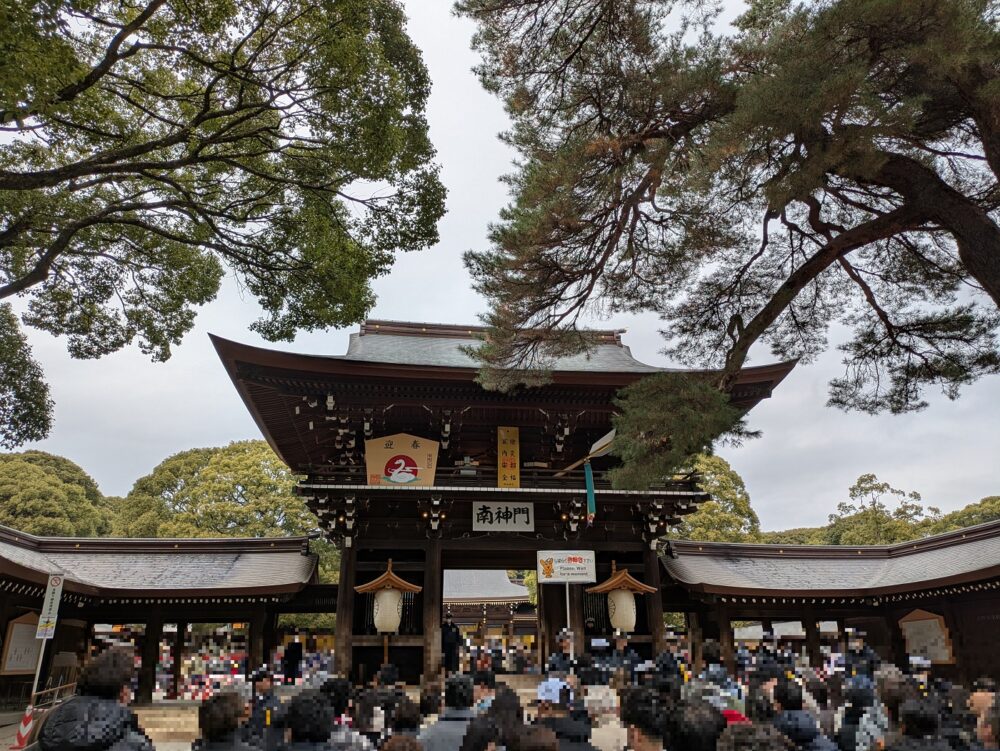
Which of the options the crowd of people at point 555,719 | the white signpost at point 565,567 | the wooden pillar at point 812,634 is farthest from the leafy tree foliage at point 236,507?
the crowd of people at point 555,719

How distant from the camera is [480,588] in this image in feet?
84.6

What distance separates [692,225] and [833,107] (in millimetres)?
2497

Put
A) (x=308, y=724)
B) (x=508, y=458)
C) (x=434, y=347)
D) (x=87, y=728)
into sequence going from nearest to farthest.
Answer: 1. (x=87, y=728)
2. (x=308, y=724)
3. (x=508, y=458)
4. (x=434, y=347)

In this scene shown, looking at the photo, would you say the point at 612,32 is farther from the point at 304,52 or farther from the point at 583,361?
the point at 583,361

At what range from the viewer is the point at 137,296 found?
10.3 metres

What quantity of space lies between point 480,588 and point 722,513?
403 inches

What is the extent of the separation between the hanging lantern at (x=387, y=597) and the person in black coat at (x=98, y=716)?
29.6ft

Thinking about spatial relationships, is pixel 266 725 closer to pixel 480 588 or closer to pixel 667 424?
pixel 667 424

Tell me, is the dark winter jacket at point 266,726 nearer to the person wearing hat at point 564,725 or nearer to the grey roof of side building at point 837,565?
the person wearing hat at point 564,725

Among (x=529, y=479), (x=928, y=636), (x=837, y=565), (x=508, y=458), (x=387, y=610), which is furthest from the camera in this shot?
(x=837, y=565)

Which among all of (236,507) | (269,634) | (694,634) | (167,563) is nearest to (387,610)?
(269,634)

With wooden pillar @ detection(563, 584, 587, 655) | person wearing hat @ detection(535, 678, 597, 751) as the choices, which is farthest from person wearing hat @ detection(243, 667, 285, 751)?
wooden pillar @ detection(563, 584, 587, 655)

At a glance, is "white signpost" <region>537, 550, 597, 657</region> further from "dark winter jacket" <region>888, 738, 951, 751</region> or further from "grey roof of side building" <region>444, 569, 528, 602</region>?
"grey roof of side building" <region>444, 569, 528, 602</region>

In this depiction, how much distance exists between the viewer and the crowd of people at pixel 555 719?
2.85 m
